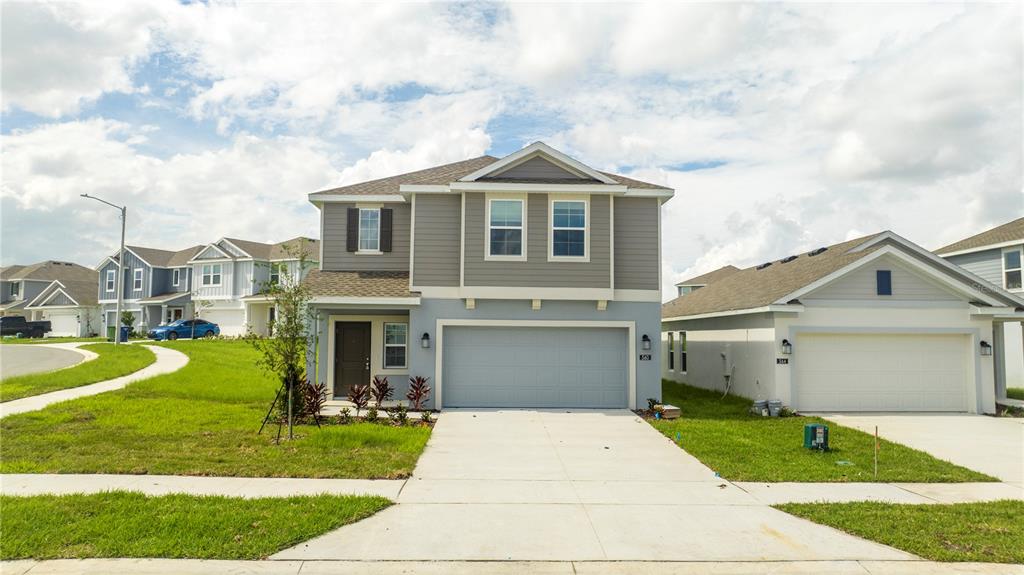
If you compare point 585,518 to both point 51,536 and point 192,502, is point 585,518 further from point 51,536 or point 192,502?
point 51,536

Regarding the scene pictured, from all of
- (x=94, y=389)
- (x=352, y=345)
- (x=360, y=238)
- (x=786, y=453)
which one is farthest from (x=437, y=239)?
(x=94, y=389)

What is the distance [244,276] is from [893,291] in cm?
3619

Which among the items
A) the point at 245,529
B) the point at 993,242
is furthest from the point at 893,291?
the point at 245,529

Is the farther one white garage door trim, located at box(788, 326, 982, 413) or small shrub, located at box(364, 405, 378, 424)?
white garage door trim, located at box(788, 326, 982, 413)

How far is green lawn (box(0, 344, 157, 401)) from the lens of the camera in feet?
53.7

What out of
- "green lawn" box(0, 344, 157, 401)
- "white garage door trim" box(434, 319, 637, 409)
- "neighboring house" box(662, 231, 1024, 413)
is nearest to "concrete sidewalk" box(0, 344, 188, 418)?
"green lawn" box(0, 344, 157, 401)

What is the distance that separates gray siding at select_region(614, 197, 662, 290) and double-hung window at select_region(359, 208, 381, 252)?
686 centimetres

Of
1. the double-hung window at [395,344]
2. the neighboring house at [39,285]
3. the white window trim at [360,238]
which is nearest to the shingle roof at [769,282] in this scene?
the double-hung window at [395,344]

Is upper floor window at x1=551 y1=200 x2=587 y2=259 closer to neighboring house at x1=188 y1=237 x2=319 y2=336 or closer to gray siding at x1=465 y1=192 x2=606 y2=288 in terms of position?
gray siding at x1=465 y1=192 x2=606 y2=288

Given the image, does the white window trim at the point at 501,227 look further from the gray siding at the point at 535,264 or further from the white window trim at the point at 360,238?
the white window trim at the point at 360,238

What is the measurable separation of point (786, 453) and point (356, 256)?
1220cm

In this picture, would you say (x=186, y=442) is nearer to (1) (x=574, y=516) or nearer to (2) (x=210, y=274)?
(1) (x=574, y=516)

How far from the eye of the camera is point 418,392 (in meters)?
15.1

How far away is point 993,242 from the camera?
23.1 m
